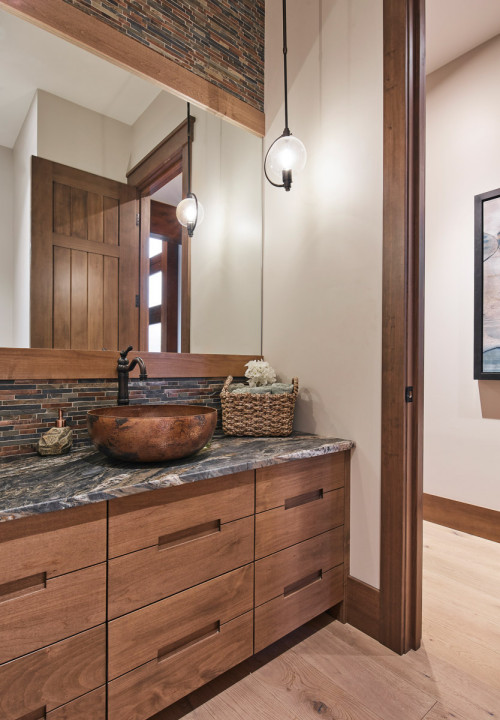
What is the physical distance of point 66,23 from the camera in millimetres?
→ 1384

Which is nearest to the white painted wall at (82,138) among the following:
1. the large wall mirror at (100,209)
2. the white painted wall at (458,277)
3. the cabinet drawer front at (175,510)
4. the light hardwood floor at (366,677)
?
the large wall mirror at (100,209)

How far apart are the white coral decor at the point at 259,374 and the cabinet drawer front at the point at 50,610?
0.99 m

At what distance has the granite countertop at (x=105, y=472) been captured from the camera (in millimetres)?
864

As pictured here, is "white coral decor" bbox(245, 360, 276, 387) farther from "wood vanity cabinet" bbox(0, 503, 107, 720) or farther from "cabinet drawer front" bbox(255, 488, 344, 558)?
"wood vanity cabinet" bbox(0, 503, 107, 720)

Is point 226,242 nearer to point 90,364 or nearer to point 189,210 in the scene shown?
point 189,210

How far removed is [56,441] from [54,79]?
1277 millimetres

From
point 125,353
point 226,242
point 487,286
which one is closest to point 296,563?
point 125,353

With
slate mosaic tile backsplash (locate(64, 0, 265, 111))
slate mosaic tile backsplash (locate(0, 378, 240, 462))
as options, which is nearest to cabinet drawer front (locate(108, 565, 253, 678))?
slate mosaic tile backsplash (locate(0, 378, 240, 462))

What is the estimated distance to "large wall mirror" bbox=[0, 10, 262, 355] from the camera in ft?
4.34

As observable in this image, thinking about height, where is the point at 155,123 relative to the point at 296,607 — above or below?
above

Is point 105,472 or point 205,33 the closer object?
point 105,472

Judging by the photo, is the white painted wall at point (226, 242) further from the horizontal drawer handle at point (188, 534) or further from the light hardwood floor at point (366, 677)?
the light hardwood floor at point (366, 677)

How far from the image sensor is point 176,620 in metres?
1.06

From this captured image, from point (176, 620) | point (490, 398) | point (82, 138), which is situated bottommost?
point (176, 620)
